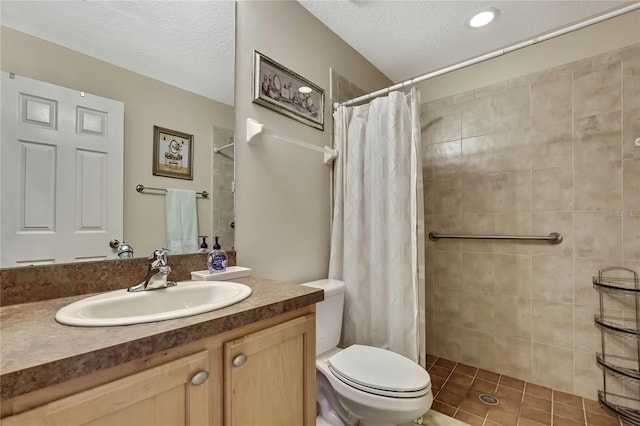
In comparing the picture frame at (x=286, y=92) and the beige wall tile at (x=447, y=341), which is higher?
the picture frame at (x=286, y=92)

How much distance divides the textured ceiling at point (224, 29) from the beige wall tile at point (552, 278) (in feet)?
5.14

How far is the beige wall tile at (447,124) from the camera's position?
7.52 feet

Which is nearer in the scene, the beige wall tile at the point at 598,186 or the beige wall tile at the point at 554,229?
the beige wall tile at the point at 598,186

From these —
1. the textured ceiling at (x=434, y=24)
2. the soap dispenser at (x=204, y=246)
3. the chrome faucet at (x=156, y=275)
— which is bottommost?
the chrome faucet at (x=156, y=275)

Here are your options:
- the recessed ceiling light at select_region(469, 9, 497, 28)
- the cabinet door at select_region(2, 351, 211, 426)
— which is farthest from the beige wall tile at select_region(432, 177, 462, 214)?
the cabinet door at select_region(2, 351, 211, 426)

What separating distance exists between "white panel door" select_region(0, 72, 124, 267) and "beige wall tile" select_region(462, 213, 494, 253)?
87.2 inches

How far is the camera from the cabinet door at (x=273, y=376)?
0.74 meters

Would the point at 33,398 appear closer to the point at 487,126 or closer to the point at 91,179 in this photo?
the point at 91,179

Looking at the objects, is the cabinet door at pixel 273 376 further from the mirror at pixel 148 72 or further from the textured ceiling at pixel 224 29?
the textured ceiling at pixel 224 29

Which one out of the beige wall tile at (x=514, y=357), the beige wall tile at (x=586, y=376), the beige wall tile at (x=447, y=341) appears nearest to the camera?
the beige wall tile at (x=586, y=376)

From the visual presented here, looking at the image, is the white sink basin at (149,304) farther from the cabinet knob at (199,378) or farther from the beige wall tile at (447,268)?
the beige wall tile at (447,268)

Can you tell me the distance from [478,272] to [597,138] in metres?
1.12

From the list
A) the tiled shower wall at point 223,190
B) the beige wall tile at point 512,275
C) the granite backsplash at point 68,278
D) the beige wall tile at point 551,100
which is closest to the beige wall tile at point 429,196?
the beige wall tile at point 512,275

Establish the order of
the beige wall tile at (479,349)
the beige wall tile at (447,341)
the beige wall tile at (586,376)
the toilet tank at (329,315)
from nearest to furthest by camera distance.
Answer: the toilet tank at (329,315) < the beige wall tile at (586,376) < the beige wall tile at (479,349) < the beige wall tile at (447,341)
